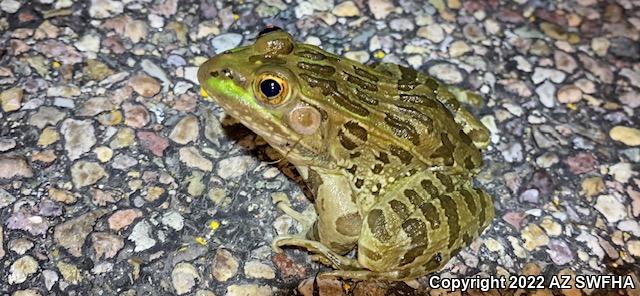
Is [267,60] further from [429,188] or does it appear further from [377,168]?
[429,188]

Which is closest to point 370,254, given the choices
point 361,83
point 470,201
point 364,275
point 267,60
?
point 364,275

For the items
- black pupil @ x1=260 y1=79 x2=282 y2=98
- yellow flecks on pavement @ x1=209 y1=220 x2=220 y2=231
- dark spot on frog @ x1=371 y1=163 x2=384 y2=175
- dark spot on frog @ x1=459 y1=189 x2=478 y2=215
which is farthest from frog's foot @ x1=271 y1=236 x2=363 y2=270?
black pupil @ x1=260 y1=79 x2=282 y2=98

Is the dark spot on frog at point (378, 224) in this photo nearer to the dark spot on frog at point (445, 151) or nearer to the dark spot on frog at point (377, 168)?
the dark spot on frog at point (377, 168)

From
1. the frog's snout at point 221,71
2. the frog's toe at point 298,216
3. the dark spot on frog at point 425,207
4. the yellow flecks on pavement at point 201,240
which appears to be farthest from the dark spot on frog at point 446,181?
A: the yellow flecks on pavement at point 201,240

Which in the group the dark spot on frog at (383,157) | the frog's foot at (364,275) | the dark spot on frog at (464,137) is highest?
the dark spot on frog at (383,157)

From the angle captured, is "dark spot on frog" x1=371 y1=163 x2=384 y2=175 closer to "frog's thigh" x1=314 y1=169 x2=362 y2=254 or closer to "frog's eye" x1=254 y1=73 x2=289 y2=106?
"frog's thigh" x1=314 y1=169 x2=362 y2=254

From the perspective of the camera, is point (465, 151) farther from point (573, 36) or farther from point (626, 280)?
point (573, 36)

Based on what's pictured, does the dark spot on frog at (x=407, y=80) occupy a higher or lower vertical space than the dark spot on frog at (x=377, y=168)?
higher
